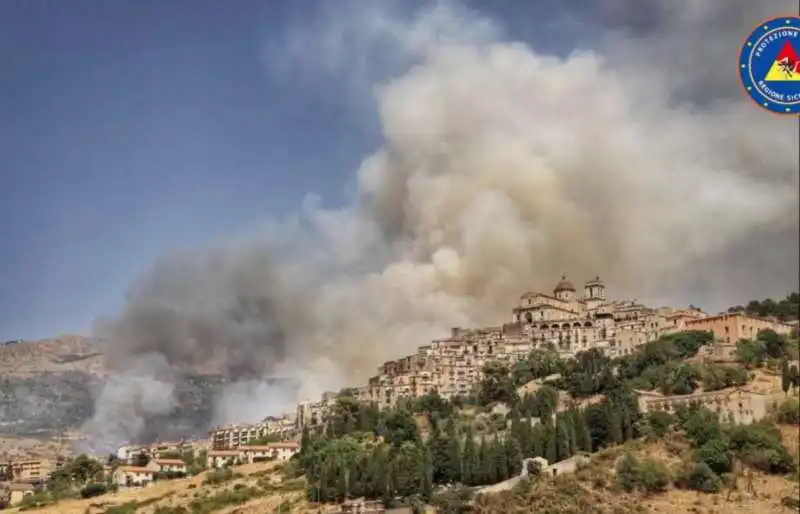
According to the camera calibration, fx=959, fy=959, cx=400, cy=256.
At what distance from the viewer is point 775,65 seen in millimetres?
5398

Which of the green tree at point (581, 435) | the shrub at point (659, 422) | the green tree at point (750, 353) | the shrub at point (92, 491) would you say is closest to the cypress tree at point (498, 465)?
the green tree at point (581, 435)

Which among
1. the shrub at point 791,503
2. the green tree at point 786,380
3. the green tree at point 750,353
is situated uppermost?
the green tree at point 750,353

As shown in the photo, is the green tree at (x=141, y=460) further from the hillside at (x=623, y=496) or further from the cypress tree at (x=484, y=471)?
the hillside at (x=623, y=496)

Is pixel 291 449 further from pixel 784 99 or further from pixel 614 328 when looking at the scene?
pixel 784 99

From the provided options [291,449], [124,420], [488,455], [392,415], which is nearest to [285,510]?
[488,455]

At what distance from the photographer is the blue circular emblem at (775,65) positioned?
527cm

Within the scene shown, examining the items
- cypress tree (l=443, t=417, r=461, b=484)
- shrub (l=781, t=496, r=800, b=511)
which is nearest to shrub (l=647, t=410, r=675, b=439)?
shrub (l=781, t=496, r=800, b=511)

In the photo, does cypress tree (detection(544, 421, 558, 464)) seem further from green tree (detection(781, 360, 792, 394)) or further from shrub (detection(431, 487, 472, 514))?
green tree (detection(781, 360, 792, 394))

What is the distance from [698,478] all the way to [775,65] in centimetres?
1129

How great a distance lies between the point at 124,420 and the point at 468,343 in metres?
12.8

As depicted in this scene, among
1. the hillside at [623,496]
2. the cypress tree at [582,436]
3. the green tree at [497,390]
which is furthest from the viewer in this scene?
the green tree at [497,390]

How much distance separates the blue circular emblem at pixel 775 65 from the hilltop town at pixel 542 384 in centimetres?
1150

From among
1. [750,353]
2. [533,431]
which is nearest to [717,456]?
[533,431]

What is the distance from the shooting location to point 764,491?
1520 centimetres
